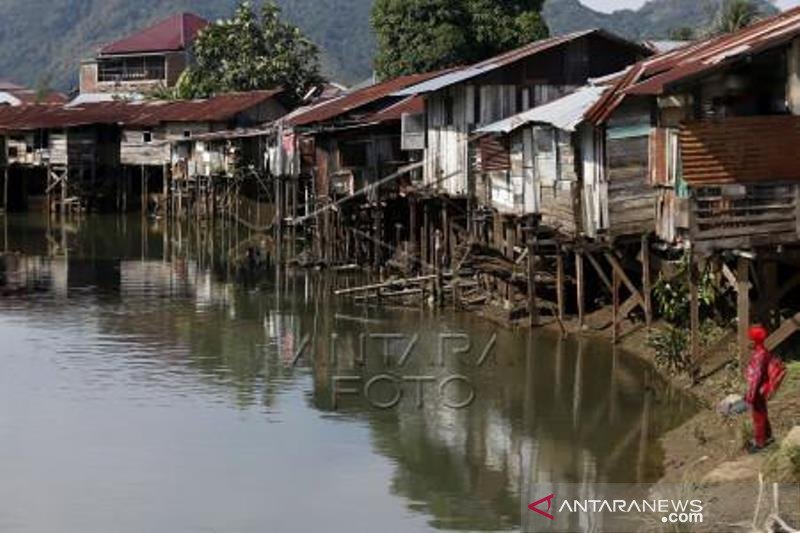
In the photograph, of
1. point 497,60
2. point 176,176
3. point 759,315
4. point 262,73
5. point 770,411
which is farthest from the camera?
point 262,73

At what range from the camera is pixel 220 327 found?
2678 centimetres

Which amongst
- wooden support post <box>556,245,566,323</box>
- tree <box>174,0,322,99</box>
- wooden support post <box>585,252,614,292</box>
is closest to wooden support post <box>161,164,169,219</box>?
tree <box>174,0,322,99</box>

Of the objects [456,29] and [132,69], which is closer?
[456,29]

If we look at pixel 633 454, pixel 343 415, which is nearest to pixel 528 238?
pixel 343 415

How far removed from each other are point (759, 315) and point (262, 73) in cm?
4327

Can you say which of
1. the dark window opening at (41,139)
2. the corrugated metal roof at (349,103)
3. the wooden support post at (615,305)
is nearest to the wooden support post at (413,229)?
the corrugated metal roof at (349,103)

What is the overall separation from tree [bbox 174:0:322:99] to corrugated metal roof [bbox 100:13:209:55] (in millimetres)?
16085

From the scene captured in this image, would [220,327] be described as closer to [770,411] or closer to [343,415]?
[343,415]

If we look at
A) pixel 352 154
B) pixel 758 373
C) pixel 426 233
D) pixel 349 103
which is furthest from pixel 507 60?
pixel 758 373

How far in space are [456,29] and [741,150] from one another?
33.4 meters

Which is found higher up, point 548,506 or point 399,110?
point 399,110

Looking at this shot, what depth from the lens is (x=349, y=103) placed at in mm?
37812

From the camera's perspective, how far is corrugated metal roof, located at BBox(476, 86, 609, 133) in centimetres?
2128

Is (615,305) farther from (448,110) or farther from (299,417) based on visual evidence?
(448,110)
